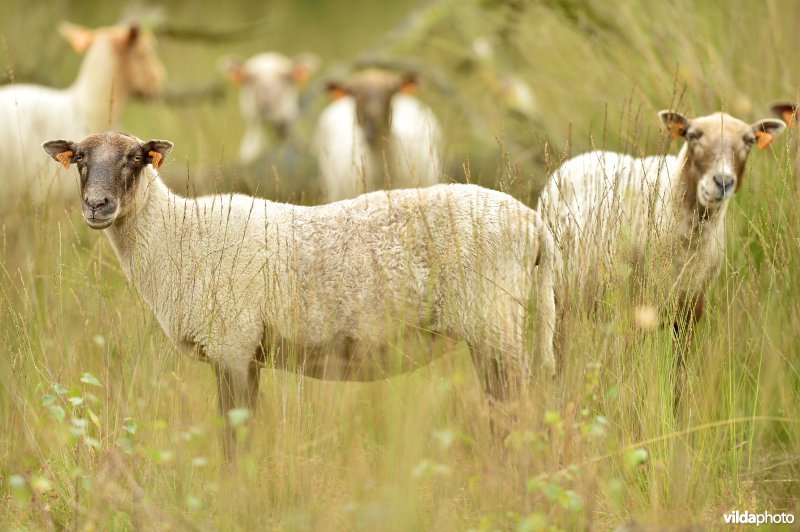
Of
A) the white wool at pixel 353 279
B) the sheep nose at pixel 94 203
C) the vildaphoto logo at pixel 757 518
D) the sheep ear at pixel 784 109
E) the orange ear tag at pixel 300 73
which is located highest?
the orange ear tag at pixel 300 73

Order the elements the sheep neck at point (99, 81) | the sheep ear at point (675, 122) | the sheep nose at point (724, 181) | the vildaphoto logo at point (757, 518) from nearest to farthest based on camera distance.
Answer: the vildaphoto logo at point (757, 518) → the sheep nose at point (724, 181) → the sheep ear at point (675, 122) → the sheep neck at point (99, 81)

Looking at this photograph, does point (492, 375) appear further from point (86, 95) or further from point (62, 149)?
point (86, 95)

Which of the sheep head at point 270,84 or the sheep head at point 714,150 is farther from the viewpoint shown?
the sheep head at point 270,84

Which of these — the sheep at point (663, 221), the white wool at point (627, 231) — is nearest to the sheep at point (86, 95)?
the white wool at point (627, 231)

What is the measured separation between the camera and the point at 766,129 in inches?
164

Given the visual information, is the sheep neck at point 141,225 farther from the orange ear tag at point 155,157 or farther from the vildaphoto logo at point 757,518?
the vildaphoto logo at point 757,518

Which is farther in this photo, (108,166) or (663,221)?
(663,221)

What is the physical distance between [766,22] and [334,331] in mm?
3244

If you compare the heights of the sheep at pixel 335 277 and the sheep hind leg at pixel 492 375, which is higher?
the sheep at pixel 335 277

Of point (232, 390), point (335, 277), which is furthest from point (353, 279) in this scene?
point (232, 390)

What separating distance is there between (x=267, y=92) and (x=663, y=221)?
764cm

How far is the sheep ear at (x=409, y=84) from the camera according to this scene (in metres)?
8.00

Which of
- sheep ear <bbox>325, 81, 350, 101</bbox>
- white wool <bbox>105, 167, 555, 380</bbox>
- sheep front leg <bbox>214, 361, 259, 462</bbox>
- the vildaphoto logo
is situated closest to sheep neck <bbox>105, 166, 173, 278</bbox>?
white wool <bbox>105, 167, 555, 380</bbox>

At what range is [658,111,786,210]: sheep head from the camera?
3865mm
